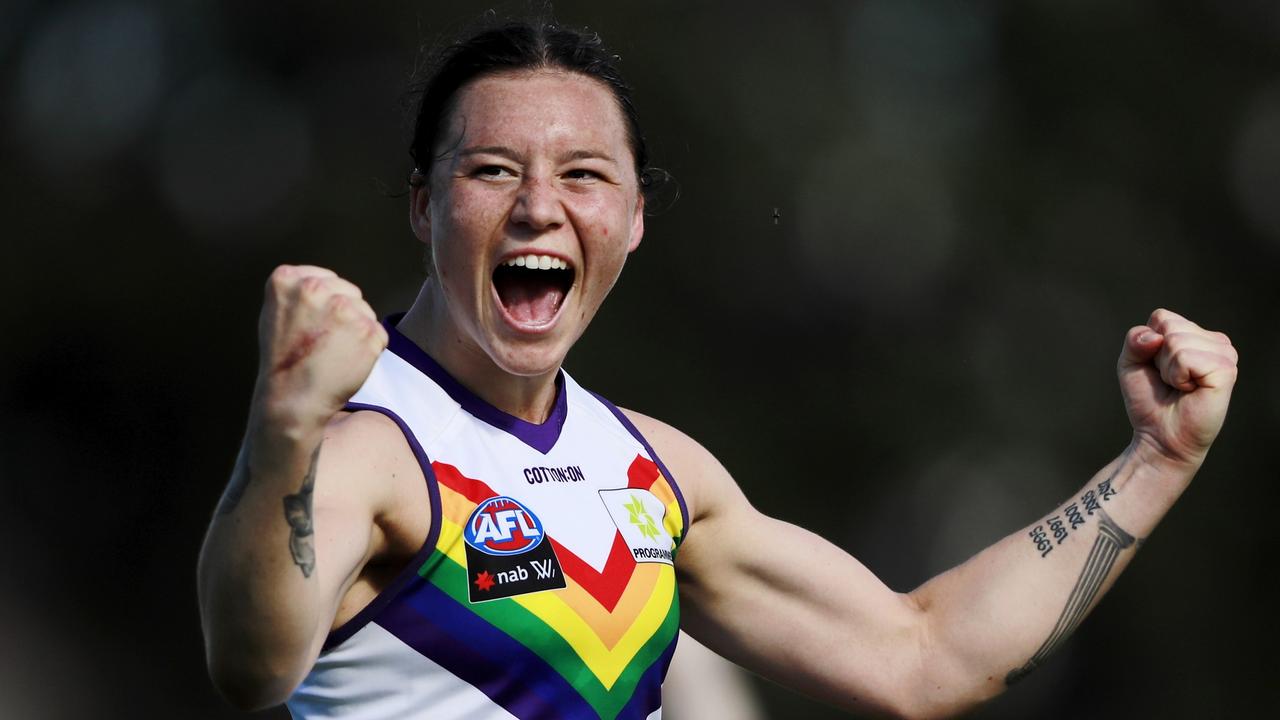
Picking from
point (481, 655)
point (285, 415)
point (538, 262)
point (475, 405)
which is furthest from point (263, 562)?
point (538, 262)

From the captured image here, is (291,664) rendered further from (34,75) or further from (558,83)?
(34,75)

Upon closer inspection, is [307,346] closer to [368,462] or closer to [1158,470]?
[368,462]

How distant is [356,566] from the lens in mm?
2439

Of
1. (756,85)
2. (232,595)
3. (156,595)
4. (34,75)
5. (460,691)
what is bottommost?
(156,595)

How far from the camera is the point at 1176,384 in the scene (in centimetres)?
325

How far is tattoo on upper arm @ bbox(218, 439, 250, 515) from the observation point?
2.17 m

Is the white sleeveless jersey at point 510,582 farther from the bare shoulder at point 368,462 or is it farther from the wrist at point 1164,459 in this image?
the wrist at point 1164,459

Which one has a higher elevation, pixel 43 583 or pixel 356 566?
pixel 356 566

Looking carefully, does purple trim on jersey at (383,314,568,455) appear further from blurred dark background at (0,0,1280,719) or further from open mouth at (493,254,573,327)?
blurred dark background at (0,0,1280,719)

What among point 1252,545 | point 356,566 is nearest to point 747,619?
point 356,566

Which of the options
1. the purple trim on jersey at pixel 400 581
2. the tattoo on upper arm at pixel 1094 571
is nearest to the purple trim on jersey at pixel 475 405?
the purple trim on jersey at pixel 400 581

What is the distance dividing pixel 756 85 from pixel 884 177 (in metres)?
0.99

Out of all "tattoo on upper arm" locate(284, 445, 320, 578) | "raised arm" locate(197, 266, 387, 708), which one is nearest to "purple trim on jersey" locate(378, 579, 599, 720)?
"raised arm" locate(197, 266, 387, 708)

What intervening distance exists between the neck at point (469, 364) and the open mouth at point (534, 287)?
0.11 meters
